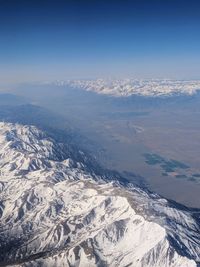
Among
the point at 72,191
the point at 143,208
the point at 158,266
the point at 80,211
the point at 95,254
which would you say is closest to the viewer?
the point at 158,266

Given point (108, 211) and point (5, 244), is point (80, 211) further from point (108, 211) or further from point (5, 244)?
point (5, 244)

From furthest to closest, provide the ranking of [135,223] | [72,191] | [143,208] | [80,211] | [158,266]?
[72,191]
[80,211]
[143,208]
[135,223]
[158,266]

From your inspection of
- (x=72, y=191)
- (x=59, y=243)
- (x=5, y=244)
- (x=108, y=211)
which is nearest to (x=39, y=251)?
(x=59, y=243)

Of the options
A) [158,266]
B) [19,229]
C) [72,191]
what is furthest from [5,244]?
[158,266]

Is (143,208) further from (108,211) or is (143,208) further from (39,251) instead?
(39,251)

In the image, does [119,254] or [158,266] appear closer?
[158,266]

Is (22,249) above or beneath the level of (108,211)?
beneath
